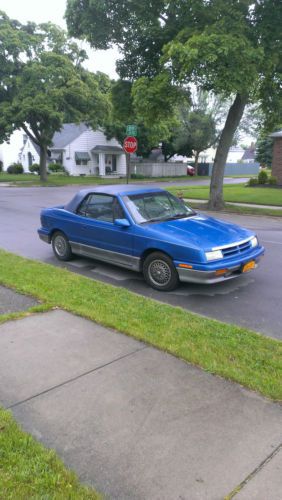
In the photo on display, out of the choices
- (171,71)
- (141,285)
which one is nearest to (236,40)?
(171,71)

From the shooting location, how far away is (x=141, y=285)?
6.63 metres

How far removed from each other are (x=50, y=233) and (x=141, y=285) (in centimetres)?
263

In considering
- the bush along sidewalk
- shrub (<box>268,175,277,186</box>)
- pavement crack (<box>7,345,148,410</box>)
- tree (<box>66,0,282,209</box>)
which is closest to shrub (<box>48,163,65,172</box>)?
the bush along sidewalk

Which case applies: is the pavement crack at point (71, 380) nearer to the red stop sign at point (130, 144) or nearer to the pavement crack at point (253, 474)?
the pavement crack at point (253, 474)

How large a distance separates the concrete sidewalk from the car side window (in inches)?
118

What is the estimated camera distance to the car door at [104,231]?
22.0 ft

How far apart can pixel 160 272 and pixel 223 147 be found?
39.5ft

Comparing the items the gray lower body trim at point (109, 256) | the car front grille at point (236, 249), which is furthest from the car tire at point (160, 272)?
the car front grille at point (236, 249)

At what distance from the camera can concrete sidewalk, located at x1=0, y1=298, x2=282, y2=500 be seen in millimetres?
2482

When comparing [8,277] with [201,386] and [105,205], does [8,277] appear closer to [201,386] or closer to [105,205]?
[105,205]

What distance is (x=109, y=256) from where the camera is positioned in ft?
23.1

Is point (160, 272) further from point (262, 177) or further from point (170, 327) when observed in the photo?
point (262, 177)

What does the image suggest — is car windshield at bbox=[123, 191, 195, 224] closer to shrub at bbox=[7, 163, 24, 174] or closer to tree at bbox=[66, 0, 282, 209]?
tree at bbox=[66, 0, 282, 209]

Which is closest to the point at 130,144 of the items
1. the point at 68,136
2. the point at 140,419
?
the point at 140,419
